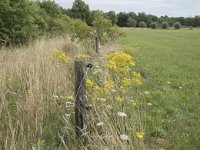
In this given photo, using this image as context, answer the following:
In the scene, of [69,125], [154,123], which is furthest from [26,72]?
[154,123]

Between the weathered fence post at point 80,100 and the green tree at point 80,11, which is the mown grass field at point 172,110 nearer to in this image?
the weathered fence post at point 80,100

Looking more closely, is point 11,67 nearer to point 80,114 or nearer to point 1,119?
point 1,119

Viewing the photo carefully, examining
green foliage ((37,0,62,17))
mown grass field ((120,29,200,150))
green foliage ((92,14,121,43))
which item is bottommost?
mown grass field ((120,29,200,150))

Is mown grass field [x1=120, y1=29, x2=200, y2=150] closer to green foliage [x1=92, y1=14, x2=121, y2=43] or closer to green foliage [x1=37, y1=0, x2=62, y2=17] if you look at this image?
green foliage [x1=92, y1=14, x2=121, y2=43]

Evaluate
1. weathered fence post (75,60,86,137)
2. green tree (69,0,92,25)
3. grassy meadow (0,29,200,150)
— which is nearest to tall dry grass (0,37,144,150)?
grassy meadow (0,29,200,150)

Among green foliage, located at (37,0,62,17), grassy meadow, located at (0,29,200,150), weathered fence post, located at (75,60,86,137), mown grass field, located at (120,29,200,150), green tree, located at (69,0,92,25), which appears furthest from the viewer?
green tree, located at (69,0,92,25)

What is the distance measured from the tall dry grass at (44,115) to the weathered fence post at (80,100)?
0.35 ft

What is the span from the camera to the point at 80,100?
388cm

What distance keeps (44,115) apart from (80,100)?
0.80m

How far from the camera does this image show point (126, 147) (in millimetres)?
3246

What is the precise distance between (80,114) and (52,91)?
4.06 feet

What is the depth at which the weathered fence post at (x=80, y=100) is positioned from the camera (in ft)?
12.7

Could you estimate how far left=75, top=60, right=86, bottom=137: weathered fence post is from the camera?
3.86 m

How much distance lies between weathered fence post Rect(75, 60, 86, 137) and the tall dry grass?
0.11m
